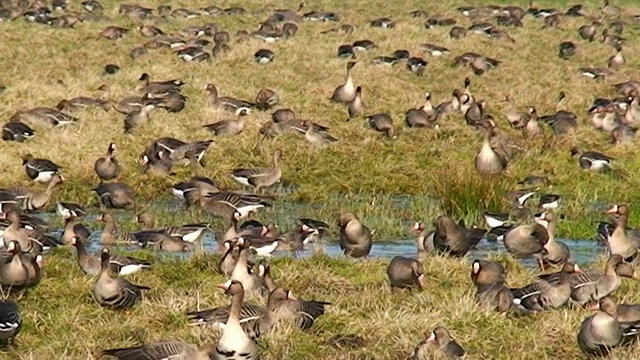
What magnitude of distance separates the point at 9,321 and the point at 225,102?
12939 mm

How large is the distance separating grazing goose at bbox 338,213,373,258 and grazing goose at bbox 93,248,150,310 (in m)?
3.39

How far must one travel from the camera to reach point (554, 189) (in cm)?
1889

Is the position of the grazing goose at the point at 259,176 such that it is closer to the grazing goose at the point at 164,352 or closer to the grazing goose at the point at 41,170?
the grazing goose at the point at 41,170

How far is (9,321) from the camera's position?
990cm

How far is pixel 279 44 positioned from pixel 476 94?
6172 mm

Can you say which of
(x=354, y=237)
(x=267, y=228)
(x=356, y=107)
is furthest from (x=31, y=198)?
(x=356, y=107)

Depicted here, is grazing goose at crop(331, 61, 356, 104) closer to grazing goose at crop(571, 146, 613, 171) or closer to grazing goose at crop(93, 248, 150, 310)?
grazing goose at crop(571, 146, 613, 171)

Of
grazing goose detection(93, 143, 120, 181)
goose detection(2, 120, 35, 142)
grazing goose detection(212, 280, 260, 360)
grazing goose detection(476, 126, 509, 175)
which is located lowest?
goose detection(2, 120, 35, 142)

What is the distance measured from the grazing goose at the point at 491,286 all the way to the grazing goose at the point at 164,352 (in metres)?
2.88

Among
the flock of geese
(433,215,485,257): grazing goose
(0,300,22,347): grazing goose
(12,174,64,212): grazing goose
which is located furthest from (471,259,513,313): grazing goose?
(12,174,64,212): grazing goose

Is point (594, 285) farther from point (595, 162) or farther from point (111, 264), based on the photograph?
point (595, 162)

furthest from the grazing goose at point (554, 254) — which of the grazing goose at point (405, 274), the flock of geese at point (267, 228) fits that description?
the grazing goose at point (405, 274)

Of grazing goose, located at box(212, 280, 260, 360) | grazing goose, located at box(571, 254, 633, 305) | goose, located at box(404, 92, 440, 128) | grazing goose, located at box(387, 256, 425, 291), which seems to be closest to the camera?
grazing goose, located at box(212, 280, 260, 360)

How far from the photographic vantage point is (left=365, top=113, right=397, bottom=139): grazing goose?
21461 mm
